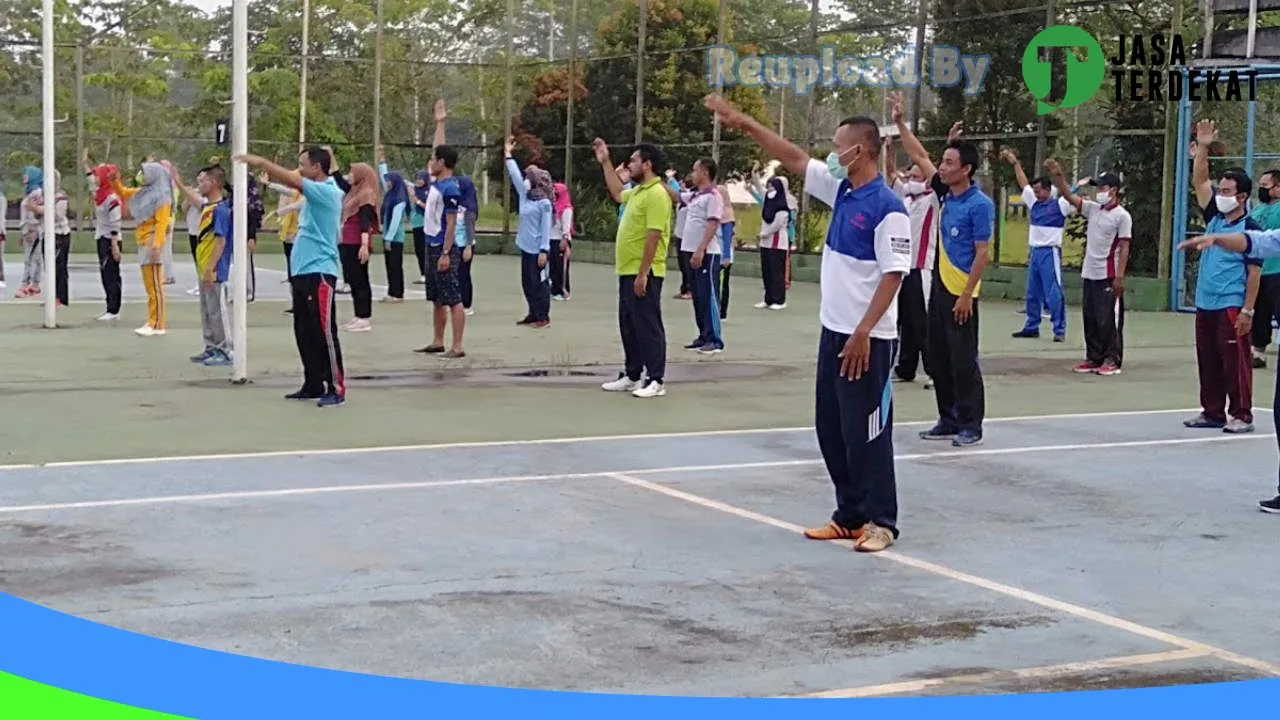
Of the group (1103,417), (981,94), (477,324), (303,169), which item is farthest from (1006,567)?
(981,94)

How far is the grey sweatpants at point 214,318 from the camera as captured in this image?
15289 millimetres

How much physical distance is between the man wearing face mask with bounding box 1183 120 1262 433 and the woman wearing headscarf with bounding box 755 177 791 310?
35.5 feet

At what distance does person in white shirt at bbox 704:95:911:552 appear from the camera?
8039 millimetres

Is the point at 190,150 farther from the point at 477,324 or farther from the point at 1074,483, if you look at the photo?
the point at 1074,483

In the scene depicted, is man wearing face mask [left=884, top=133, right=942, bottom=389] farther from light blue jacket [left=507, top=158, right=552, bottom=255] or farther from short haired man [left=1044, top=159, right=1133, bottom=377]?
light blue jacket [left=507, top=158, right=552, bottom=255]

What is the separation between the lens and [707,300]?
57.6 feet

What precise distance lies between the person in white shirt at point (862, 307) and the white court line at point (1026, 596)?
240 mm

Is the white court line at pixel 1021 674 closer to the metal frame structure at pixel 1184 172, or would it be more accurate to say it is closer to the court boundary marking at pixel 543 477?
the court boundary marking at pixel 543 477

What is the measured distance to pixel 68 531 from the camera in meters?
8.09

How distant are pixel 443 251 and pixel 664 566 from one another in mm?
8629

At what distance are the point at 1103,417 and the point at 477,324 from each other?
347 inches

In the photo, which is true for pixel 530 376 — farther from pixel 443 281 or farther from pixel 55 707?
pixel 55 707

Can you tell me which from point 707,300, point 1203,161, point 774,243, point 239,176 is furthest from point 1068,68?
point 239,176

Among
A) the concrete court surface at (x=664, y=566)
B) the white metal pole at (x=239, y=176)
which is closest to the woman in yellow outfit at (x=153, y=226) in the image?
the white metal pole at (x=239, y=176)
